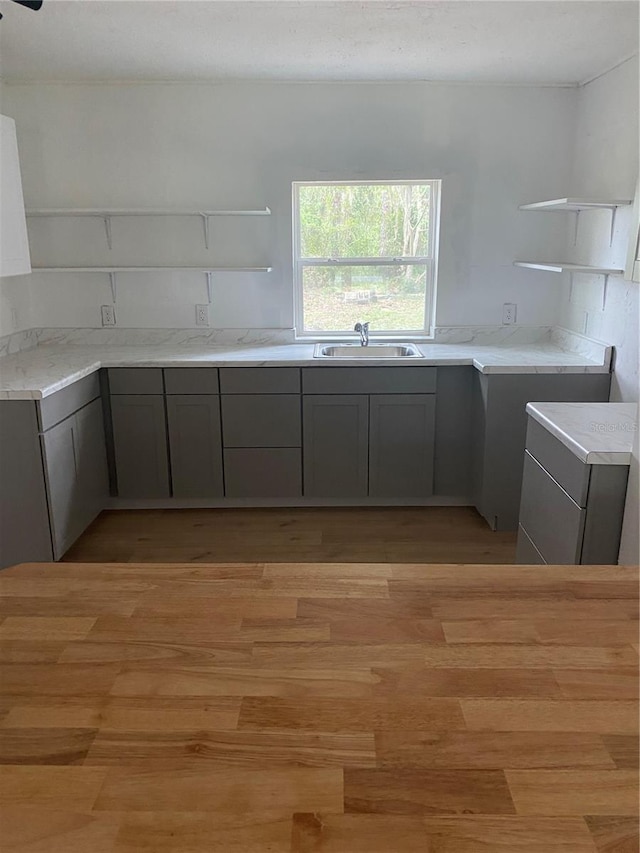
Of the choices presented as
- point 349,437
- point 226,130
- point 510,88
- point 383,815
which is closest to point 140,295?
point 226,130

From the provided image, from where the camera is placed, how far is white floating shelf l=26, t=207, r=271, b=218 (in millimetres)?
3600

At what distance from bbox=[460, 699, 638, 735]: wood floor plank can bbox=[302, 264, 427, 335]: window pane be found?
129 inches

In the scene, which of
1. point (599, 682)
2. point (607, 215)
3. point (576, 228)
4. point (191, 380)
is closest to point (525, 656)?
point (599, 682)

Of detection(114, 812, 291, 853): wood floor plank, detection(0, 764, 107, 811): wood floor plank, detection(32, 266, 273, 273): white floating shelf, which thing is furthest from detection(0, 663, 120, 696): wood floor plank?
detection(32, 266, 273, 273): white floating shelf

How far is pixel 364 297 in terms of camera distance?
3979 mm

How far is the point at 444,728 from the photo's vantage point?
84 centimetres

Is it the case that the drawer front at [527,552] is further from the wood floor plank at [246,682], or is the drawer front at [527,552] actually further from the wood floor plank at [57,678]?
the wood floor plank at [57,678]

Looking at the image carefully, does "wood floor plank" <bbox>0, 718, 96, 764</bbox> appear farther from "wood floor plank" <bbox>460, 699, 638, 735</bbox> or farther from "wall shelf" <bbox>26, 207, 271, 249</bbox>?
"wall shelf" <bbox>26, 207, 271, 249</bbox>

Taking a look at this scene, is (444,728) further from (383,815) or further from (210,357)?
(210,357)

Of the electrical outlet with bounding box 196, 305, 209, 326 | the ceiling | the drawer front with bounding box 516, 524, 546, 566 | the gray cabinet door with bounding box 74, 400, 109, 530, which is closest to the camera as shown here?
the drawer front with bounding box 516, 524, 546, 566

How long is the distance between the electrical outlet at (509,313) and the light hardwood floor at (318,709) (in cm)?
294

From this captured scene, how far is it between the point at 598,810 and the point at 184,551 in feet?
8.93

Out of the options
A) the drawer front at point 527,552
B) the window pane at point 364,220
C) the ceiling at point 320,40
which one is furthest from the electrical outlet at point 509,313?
the drawer front at point 527,552

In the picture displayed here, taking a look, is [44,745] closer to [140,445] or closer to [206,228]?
[140,445]
